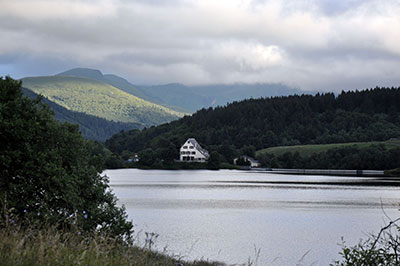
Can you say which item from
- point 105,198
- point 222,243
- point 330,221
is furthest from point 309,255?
point 330,221

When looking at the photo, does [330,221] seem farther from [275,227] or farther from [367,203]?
[367,203]

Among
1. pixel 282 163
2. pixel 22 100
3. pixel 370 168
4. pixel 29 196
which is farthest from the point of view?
pixel 282 163

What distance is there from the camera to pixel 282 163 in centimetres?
18150

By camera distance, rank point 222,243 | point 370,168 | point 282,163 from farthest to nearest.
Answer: point 282,163
point 370,168
point 222,243

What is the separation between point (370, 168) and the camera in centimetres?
15000

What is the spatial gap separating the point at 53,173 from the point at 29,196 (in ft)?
4.66

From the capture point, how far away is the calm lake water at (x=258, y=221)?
33.6m

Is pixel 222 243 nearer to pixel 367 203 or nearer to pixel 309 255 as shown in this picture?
pixel 309 255

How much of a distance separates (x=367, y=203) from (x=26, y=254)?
213ft

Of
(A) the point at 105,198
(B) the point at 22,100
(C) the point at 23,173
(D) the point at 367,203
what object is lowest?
(D) the point at 367,203

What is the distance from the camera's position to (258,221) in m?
49.0

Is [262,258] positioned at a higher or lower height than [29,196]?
lower

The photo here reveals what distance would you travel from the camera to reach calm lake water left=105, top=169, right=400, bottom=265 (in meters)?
33.6

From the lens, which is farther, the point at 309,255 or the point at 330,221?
the point at 330,221
